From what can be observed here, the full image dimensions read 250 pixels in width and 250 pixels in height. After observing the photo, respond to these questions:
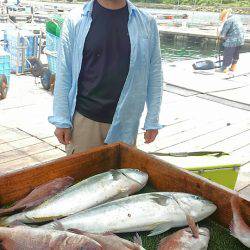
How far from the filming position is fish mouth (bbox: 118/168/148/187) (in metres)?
2.01

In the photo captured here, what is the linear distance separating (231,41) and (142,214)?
12.0 meters

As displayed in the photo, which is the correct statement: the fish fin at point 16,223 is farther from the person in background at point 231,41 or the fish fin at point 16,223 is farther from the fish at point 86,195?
the person in background at point 231,41

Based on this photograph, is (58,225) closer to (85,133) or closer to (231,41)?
(85,133)

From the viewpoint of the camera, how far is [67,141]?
9.43 ft

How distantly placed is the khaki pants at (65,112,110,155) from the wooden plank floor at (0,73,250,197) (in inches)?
75.3

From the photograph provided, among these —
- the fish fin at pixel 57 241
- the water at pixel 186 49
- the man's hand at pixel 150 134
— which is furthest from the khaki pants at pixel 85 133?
the water at pixel 186 49

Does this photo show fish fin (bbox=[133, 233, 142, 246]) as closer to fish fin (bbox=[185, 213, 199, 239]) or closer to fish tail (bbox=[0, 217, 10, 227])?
fish fin (bbox=[185, 213, 199, 239])

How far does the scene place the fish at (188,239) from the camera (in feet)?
5.14

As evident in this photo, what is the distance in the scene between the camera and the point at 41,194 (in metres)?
1.89

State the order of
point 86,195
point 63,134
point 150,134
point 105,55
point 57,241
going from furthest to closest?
point 150,134 < point 63,134 < point 105,55 < point 86,195 < point 57,241

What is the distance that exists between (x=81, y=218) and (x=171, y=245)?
0.43m

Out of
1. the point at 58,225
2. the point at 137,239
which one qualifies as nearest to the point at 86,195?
the point at 58,225

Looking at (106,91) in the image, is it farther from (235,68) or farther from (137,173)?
(235,68)

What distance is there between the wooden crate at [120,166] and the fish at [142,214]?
75 mm
